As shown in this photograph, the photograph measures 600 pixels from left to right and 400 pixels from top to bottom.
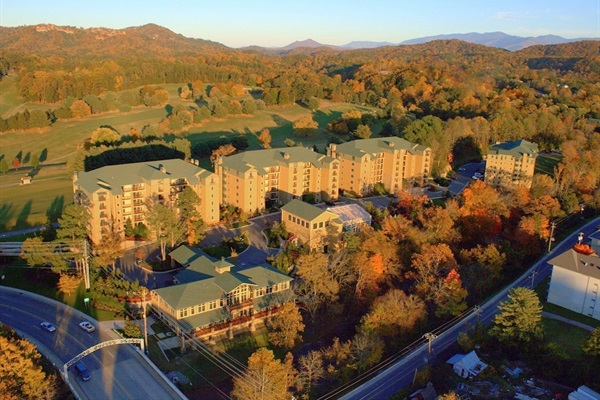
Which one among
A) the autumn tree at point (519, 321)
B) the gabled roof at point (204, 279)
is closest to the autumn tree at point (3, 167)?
the gabled roof at point (204, 279)

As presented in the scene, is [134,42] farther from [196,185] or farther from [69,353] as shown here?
[69,353]

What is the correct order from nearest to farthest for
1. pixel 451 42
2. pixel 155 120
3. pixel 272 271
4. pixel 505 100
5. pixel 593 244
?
pixel 272 271
pixel 593 244
pixel 155 120
pixel 505 100
pixel 451 42

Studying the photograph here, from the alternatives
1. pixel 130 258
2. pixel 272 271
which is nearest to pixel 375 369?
pixel 272 271

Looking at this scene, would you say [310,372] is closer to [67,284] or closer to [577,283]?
[67,284]

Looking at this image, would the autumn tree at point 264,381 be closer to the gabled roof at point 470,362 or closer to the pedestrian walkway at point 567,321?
the gabled roof at point 470,362

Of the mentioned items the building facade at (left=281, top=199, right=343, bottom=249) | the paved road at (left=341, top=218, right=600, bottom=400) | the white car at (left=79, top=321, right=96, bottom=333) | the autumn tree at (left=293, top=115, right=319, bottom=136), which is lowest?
the paved road at (left=341, top=218, right=600, bottom=400)

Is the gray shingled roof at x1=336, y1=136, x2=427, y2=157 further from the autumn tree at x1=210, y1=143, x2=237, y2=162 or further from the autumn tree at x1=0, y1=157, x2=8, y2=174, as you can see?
the autumn tree at x1=0, y1=157, x2=8, y2=174

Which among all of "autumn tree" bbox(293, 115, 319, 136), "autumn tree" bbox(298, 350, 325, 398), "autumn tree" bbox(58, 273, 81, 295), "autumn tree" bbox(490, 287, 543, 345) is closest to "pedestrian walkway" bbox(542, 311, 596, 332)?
"autumn tree" bbox(490, 287, 543, 345)
